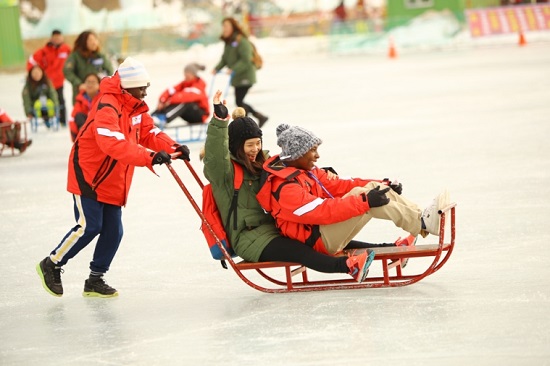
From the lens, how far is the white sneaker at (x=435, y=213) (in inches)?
215

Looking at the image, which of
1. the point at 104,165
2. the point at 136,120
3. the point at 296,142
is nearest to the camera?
the point at 296,142

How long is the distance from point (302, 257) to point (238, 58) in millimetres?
9676

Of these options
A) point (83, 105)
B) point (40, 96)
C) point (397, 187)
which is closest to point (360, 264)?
point (397, 187)

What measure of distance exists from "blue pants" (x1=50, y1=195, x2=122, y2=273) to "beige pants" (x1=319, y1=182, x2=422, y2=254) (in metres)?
1.12

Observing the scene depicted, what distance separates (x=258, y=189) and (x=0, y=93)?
1867cm

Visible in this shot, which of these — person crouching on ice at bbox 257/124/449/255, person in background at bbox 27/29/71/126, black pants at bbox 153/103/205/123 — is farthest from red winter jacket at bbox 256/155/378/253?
person in background at bbox 27/29/71/126

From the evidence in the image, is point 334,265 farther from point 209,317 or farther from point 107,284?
point 107,284

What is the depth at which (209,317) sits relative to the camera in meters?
5.39

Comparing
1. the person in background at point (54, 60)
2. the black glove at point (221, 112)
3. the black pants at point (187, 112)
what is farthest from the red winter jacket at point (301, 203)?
the person in background at point (54, 60)

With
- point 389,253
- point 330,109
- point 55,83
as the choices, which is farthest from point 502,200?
point 55,83

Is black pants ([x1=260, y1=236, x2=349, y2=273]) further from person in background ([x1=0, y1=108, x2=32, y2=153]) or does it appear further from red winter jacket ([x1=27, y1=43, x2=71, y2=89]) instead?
red winter jacket ([x1=27, y1=43, x2=71, y2=89])

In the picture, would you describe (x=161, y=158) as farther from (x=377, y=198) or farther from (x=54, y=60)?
(x=54, y=60)

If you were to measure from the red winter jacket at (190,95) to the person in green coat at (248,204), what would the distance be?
7320 mm

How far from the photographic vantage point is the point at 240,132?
5.71m
